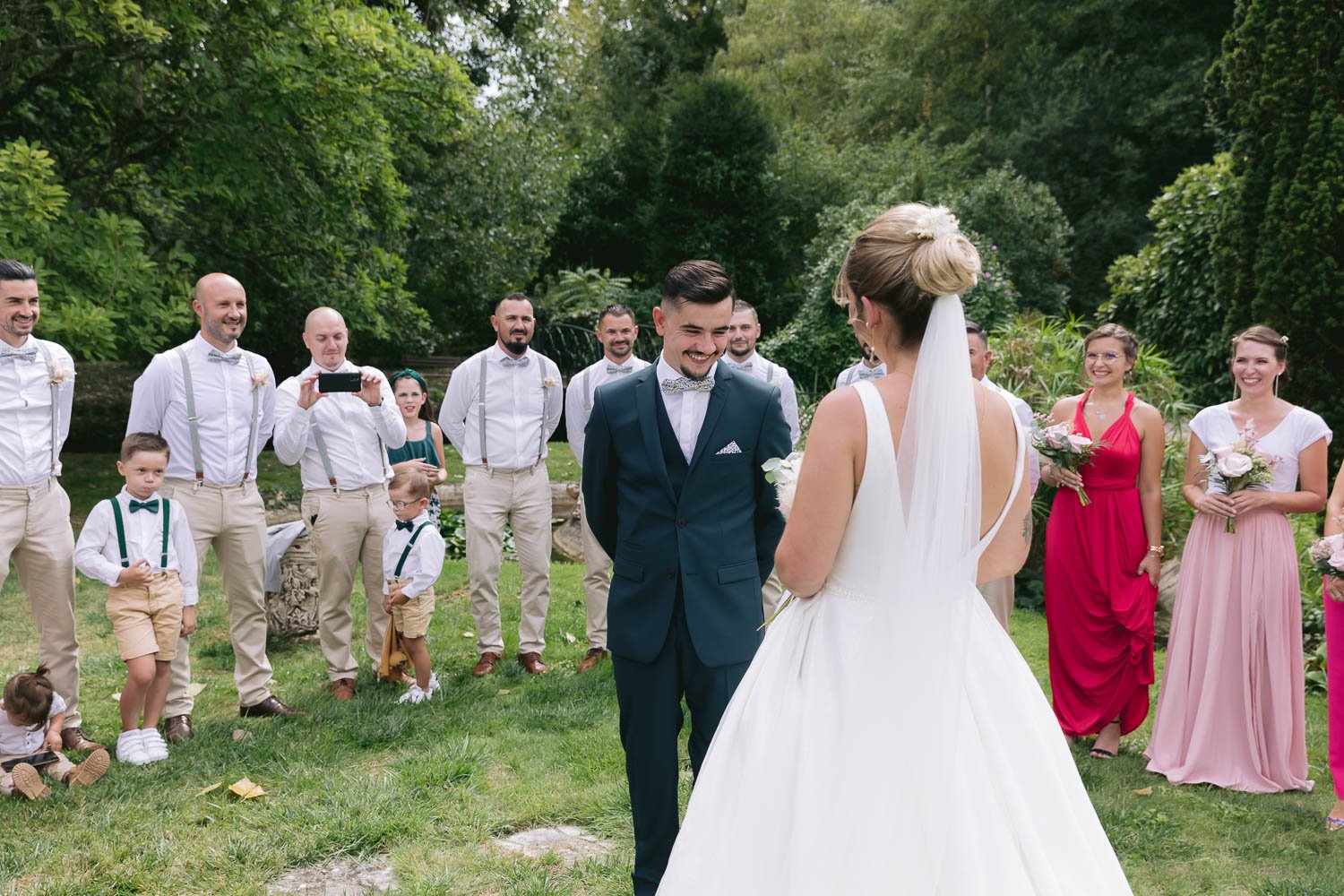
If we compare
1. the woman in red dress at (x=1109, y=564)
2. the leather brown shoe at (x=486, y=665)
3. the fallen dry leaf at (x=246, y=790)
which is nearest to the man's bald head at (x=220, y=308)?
the fallen dry leaf at (x=246, y=790)

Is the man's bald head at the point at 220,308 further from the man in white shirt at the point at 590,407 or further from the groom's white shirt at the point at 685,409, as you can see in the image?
the groom's white shirt at the point at 685,409

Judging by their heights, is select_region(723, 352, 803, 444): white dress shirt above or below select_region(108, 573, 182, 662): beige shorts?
above

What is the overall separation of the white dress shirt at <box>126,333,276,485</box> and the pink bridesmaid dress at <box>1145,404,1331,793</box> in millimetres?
5336

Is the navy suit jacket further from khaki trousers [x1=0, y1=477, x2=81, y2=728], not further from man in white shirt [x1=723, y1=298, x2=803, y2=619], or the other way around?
man in white shirt [x1=723, y1=298, x2=803, y2=619]

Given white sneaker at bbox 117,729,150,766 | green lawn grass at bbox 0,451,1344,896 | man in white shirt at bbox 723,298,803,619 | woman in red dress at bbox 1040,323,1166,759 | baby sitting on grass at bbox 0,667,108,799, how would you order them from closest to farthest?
green lawn grass at bbox 0,451,1344,896 < baby sitting on grass at bbox 0,667,108,799 < white sneaker at bbox 117,729,150,766 < woman in red dress at bbox 1040,323,1166,759 < man in white shirt at bbox 723,298,803,619

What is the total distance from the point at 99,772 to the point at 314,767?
39.0 inches

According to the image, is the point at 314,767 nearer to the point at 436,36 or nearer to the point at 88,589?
the point at 88,589

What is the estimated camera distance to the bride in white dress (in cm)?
241

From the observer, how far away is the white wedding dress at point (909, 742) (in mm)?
2396

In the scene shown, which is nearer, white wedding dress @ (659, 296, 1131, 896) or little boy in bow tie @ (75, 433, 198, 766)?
white wedding dress @ (659, 296, 1131, 896)

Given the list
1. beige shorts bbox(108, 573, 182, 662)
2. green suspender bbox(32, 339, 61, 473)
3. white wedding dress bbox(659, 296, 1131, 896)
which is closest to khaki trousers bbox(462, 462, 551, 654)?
beige shorts bbox(108, 573, 182, 662)

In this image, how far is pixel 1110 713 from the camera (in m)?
5.82

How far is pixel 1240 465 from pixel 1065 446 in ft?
2.87

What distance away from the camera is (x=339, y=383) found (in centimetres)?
618
